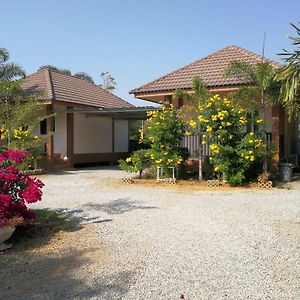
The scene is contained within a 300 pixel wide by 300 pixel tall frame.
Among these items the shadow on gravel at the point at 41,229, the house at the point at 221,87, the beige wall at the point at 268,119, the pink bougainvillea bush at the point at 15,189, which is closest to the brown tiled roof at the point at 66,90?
the house at the point at 221,87

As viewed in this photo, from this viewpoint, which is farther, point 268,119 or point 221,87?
point 268,119

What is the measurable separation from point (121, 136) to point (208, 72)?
35.8ft

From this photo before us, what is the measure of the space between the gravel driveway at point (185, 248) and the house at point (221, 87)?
5.08 meters

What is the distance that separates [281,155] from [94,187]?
287 inches

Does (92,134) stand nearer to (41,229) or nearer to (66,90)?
(66,90)

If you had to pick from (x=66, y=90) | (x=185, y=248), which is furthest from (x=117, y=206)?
(x=66, y=90)

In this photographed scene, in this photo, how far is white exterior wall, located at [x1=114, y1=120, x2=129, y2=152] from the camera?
26.9 metres

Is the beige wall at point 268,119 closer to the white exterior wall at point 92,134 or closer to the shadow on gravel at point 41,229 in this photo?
the shadow on gravel at point 41,229

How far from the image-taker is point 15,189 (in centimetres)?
729

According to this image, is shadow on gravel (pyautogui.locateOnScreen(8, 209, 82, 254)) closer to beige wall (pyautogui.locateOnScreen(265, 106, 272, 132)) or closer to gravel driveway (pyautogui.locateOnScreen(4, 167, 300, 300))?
gravel driveway (pyautogui.locateOnScreen(4, 167, 300, 300))

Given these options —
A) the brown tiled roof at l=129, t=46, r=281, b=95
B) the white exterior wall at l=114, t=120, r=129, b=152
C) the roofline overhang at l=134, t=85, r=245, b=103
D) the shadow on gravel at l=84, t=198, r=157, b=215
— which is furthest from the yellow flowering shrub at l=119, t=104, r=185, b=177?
the white exterior wall at l=114, t=120, r=129, b=152

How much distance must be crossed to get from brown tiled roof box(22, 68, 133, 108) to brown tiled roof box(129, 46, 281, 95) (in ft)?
15.7

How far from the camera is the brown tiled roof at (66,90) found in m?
20.8

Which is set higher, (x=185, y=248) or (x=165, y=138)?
(x=165, y=138)
